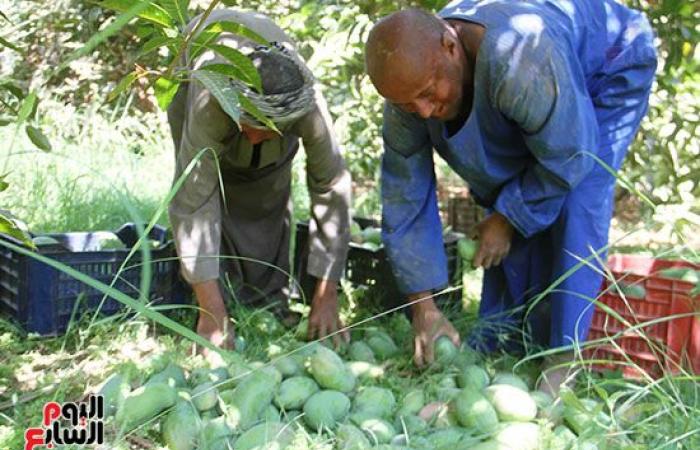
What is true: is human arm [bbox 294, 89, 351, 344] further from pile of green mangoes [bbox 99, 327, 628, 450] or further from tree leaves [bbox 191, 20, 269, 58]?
tree leaves [bbox 191, 20, 269, 58]

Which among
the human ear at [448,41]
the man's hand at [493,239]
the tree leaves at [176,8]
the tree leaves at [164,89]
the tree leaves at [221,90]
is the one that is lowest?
the man's hand at [493,239]

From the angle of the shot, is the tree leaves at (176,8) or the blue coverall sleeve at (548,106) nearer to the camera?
the tree leaves at (176,8)

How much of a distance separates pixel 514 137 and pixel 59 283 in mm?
1812

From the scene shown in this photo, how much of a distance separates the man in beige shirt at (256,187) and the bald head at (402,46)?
0.38m

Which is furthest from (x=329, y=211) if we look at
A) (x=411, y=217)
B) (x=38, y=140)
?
(x=38, y=140)

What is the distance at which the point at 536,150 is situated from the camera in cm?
247

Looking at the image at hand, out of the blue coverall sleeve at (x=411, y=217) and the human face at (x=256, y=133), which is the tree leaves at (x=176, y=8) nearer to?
the human face at (x=256, y=133)

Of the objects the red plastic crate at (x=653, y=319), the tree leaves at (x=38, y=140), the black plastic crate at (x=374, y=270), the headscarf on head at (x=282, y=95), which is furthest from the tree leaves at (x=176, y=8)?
the black plastic crate at (x=374, y=270)

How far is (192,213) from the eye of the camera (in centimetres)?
295

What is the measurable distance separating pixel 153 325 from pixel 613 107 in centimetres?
195

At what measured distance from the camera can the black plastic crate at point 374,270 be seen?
11.8 feet

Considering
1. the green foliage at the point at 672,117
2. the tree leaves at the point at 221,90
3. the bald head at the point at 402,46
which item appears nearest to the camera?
the tree leaves at the point at 221,90

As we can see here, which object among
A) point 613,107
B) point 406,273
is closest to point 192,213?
point 406,273

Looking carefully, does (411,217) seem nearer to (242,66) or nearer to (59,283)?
(59,283)
